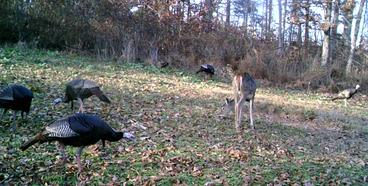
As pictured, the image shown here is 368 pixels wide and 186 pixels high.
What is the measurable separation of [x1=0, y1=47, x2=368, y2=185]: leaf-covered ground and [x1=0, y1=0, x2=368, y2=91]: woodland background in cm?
486

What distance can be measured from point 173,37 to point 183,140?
14560 mm

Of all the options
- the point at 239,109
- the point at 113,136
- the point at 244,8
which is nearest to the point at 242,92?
the point at 239,109

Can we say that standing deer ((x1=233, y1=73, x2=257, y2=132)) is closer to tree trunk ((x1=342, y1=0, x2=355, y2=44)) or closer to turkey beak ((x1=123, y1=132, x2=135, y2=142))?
turkey beak ((x1=123, y1=132, x2=135, y2=142))

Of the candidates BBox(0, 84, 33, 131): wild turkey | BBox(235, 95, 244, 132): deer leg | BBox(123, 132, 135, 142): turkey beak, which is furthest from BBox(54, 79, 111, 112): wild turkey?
BBox(235, 95, 244, 132): deer leg

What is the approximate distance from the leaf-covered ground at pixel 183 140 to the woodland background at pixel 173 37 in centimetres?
486

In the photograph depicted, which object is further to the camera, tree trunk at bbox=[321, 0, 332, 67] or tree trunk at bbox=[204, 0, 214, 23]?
tree trunk at bbox=[204, 0, 214, 23]

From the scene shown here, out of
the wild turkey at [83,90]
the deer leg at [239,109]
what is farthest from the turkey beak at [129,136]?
the deer leg at [239,109]

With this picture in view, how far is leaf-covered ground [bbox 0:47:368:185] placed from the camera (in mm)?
6480

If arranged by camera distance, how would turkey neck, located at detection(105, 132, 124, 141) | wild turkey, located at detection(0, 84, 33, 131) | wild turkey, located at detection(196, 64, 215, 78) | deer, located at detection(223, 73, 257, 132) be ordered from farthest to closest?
wild turkey, located at detection(196, 64, 215, 78) → deer, located at detection(223, 73, 257, 132) → wild turkey, located at detection(0, 84, 33, 131) → turkey neck, located at detection(105, 132, 124, 141)

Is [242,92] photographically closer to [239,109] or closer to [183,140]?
[239,109]

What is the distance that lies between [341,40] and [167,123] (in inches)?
867

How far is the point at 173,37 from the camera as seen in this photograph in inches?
888

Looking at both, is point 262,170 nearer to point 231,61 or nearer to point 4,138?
point 4,138

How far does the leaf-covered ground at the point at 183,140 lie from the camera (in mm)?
6480
